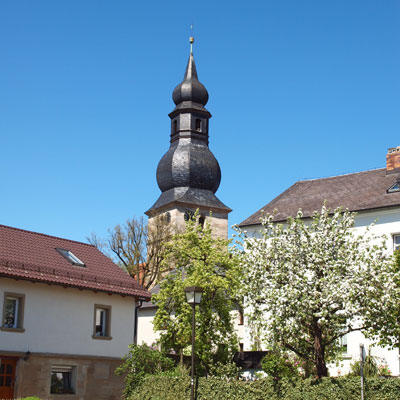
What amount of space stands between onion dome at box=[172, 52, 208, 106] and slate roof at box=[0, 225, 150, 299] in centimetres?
4600

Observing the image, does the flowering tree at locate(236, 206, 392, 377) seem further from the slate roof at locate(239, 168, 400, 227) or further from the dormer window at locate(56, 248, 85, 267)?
the slate roof at locate(239, 168, 400, 227)

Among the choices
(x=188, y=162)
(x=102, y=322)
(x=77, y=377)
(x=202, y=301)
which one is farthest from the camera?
(x=188, y=162)

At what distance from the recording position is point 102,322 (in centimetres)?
3117

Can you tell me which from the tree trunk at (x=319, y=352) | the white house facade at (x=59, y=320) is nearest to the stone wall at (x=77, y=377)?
the white house facade at (x=59, y=320)

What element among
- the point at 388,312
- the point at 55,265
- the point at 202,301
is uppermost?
the point at 55,265

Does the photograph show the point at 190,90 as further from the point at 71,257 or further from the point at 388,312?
the point at 388,312


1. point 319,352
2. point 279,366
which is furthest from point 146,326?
point 319,352

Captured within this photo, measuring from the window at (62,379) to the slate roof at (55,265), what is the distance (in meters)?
3.58

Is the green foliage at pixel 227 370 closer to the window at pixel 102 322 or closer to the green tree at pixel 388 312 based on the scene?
the window at pixel 102 322

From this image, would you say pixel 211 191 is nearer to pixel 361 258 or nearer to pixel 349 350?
pixel 349 350

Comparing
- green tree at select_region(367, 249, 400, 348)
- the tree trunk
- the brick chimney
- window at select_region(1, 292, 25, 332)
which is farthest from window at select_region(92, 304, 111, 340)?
the brick chimney

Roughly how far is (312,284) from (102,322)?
40.1 ft

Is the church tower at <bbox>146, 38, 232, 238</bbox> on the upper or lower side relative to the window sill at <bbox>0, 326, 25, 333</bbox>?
upper

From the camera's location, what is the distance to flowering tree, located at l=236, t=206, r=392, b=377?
2222 cm
